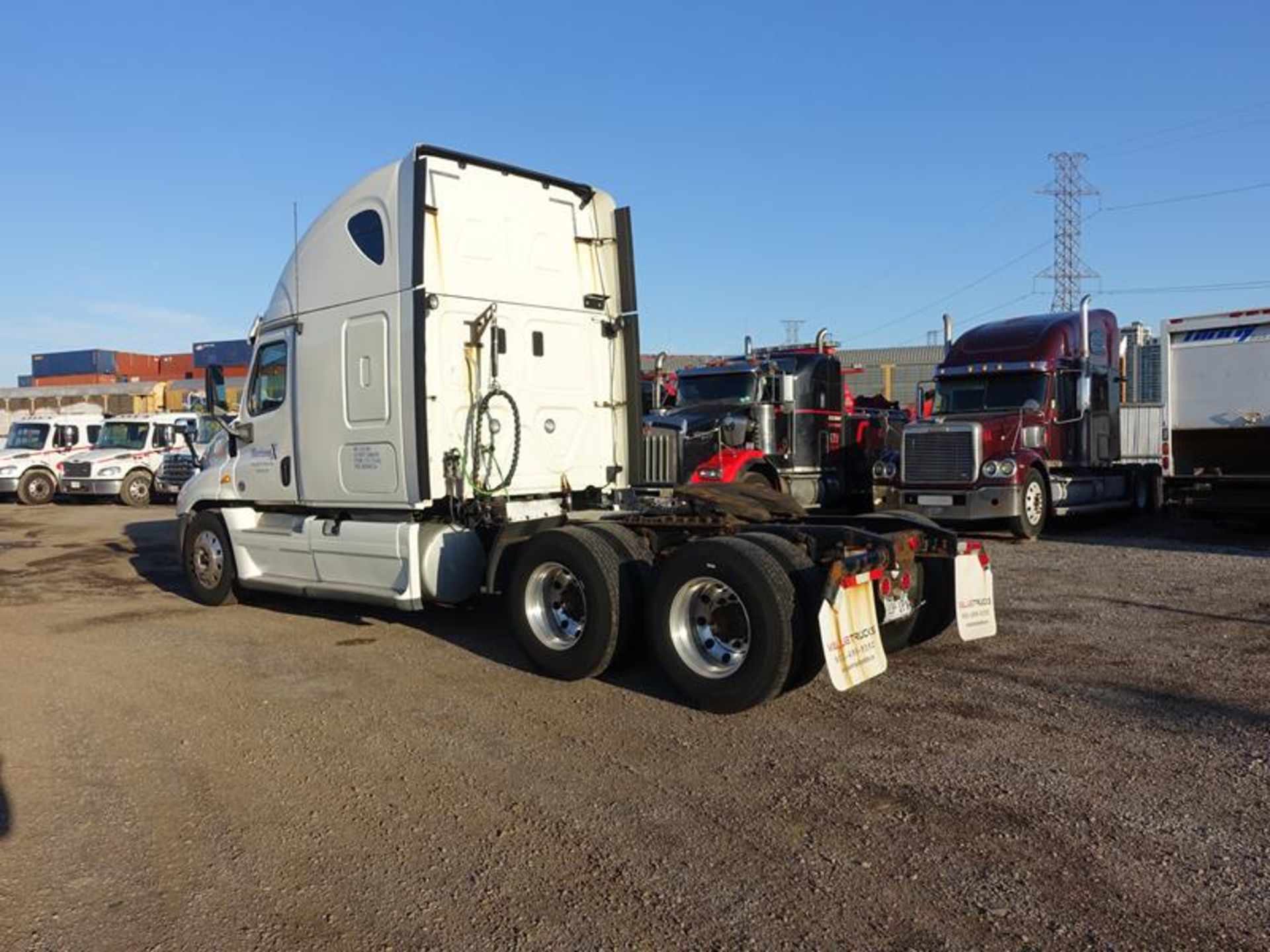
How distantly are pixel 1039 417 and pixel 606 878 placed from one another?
12.8 meters

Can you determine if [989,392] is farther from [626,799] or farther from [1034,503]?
[626,799]

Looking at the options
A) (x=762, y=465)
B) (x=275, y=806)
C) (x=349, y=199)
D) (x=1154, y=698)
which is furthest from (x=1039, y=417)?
(x=275, y=806)

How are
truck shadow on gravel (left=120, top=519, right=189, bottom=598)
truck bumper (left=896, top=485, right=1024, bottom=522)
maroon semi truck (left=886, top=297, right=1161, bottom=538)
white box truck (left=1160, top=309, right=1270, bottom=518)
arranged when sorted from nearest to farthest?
truck shadow on gravel (left=120, top=519, right=189, bottom=598), white box truck (left=1160, top=309, right=1270, bottom=518), truck bumper (left=896, top=485, right=1024, bottom=522), maroon semi truck (left=886, top=297, right=1161, bottom=538)

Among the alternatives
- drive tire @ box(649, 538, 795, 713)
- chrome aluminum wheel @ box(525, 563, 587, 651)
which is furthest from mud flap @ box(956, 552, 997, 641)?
chrome aluminum wheel @ box(525, 563, 587, 651)

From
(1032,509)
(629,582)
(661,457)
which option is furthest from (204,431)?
(629,582)

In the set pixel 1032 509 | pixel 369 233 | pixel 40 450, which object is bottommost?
pixel 1032 509

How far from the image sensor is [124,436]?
24484 millimetres

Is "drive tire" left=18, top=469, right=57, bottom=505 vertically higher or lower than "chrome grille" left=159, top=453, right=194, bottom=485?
lower

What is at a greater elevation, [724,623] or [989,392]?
[989,392]

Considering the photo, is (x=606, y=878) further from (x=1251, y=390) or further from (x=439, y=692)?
(x=1251, y=390)

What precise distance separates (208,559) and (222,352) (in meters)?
64.4

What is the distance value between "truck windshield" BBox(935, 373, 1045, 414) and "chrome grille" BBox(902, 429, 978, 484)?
1228 millimetres

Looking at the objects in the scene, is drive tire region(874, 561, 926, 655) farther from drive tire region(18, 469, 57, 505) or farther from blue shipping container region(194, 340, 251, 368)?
blue shipping container region(194, 340, 251, 368)

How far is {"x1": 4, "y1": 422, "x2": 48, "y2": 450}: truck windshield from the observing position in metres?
24.8
